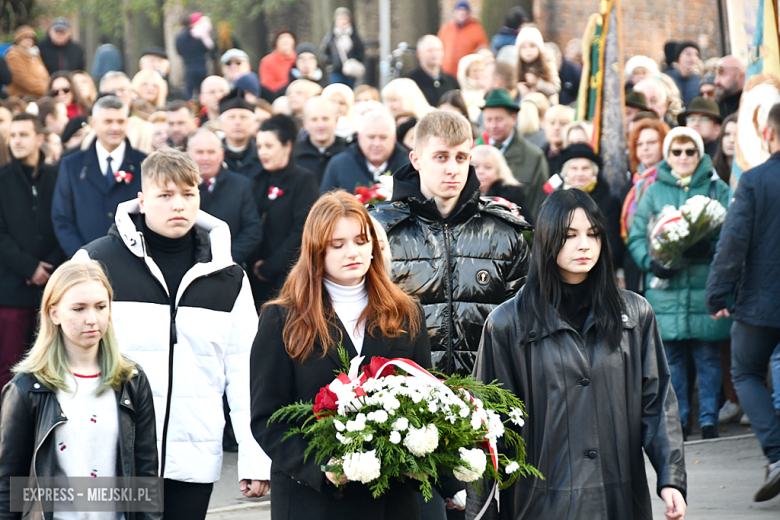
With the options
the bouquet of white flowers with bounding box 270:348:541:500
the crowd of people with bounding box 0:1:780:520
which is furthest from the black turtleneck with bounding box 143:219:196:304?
the bouquet of white flowers with bounding box 270:348:541:500

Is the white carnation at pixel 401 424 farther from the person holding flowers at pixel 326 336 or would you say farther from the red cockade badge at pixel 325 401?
the person holding flowers at pixel 326 336

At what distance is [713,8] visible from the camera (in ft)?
81.1

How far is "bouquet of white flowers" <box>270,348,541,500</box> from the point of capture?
11.2 ft

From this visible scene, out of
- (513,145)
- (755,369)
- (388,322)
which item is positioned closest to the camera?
(388,322)

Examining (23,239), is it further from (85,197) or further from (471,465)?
(471,465)

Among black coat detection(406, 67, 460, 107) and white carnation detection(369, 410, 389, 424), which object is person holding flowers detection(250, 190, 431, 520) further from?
black coat detection(406, 67, 460, 107)

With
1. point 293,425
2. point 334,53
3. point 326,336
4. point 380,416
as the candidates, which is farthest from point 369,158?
point 334,53

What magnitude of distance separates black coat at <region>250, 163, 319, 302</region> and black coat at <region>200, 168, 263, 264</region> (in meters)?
0.26

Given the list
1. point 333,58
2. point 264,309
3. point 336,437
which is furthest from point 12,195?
point 333,58

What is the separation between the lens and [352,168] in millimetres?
9297

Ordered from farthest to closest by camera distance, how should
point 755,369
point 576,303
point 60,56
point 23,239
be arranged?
point 60,56 → point 23,239 → point 755,369 → point 576,303

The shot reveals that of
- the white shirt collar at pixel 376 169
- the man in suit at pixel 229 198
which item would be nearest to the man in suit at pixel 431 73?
the white shirt collar at pixel 376 169

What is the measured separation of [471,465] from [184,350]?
1770mm

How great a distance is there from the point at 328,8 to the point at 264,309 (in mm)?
21320
